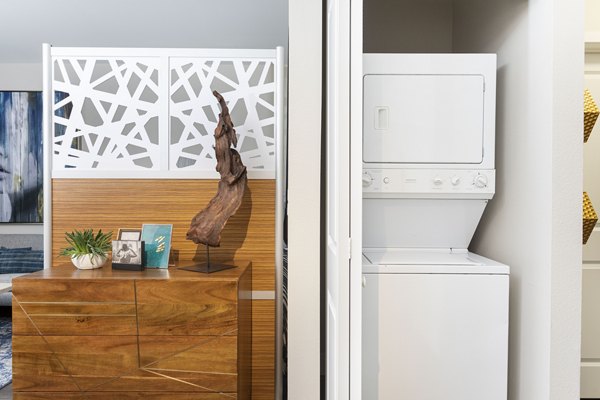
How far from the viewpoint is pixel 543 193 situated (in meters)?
1.55

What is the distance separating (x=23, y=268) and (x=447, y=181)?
4235mm

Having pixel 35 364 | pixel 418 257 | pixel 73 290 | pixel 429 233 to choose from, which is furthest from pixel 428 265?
pixel 35 364

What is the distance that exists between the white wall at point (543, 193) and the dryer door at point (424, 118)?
0.18 m

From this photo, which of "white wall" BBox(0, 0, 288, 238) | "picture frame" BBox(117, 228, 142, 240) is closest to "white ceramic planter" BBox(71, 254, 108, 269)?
"picture frame" BBox(117, 228, 142, 240)

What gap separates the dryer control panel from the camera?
1.81 m

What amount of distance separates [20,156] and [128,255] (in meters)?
3.33

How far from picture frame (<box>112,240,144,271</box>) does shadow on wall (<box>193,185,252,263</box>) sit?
1.24 ft

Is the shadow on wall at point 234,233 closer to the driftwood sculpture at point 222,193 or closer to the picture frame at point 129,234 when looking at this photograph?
the driftwood sculpture at point 222,193

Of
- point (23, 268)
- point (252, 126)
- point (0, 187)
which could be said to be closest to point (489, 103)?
point (252, 126)

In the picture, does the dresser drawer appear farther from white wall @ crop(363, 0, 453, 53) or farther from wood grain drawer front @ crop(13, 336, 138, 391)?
white wall @ crop(363, 0, 453, 53)

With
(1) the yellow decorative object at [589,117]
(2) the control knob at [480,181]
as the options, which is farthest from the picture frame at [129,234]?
(1) the yellow decorative object at [589,117]

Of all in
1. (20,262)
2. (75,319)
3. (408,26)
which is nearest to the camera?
(75,319)

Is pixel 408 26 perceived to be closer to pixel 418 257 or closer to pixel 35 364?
pixel 418 257

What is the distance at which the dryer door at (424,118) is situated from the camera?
1813 mm
